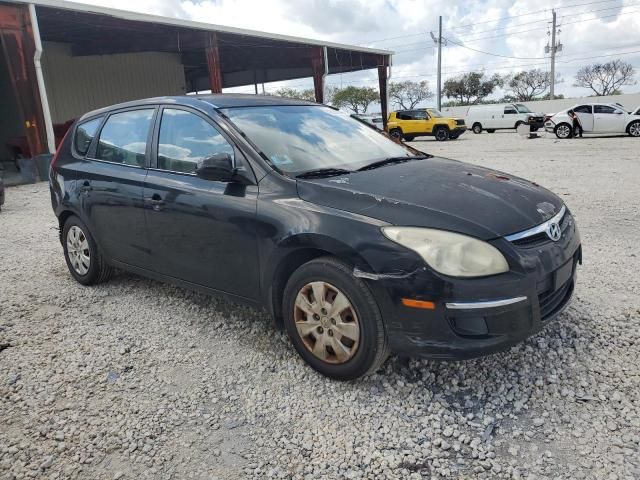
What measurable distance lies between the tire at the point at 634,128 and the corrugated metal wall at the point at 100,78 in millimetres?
19977

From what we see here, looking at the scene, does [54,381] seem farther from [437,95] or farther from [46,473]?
[437,95]

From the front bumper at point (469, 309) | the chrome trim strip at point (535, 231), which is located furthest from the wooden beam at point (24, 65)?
the chrome trim strip at point (535, 231)

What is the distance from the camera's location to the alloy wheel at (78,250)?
4.43m

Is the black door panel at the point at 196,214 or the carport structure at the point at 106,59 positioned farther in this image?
the carport structure at the point at 106,59

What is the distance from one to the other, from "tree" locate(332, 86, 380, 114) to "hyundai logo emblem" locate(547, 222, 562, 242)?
7195cm

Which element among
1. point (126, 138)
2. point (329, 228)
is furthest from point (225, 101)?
point (329, 228)

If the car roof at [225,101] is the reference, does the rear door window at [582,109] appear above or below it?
below

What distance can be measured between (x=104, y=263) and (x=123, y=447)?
7.73 ft

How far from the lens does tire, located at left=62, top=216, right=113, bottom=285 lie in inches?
171

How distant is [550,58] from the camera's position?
5244 centimetres

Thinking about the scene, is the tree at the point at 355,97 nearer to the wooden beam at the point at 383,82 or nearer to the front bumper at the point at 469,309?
the wooden beam at the point at 383,82

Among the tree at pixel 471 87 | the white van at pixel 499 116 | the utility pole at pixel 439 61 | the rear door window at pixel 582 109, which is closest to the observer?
the rear door window at pixel 582 109

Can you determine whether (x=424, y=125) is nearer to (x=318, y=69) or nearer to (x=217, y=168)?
(x=318, y=69)

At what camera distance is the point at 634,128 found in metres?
20.7
